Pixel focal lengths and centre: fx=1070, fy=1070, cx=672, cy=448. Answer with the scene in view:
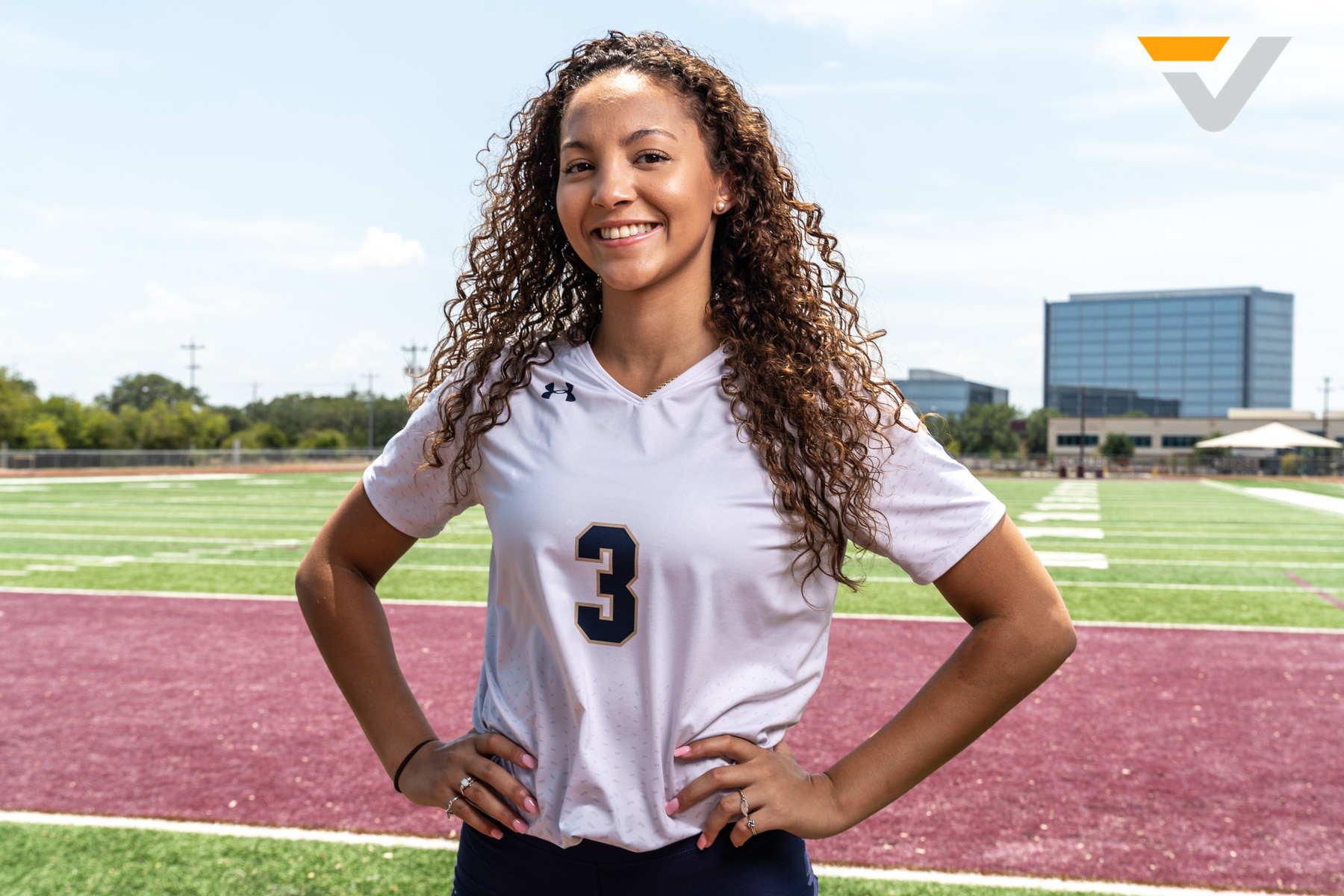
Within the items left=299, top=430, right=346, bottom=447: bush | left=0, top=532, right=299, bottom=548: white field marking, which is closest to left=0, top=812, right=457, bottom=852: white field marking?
left=0, top=532, right=299, bottom=548: white field marking

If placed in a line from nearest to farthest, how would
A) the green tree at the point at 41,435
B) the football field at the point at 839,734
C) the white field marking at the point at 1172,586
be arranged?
the football field at the point at 839,734
the white field marking at the point at 1172,586
the green tree at the point at 41,435

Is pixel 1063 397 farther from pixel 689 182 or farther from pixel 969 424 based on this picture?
pixel 689 182

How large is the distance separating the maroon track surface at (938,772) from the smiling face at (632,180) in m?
3.28

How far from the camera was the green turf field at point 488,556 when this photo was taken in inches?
415

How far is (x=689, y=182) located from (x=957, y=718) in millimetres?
896

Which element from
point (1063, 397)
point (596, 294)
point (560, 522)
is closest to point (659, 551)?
point (560, 522)

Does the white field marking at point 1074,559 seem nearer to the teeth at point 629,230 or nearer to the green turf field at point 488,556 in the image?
the green turf field at point 488,556

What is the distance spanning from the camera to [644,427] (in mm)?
1526

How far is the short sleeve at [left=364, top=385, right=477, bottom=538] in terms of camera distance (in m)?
1.75

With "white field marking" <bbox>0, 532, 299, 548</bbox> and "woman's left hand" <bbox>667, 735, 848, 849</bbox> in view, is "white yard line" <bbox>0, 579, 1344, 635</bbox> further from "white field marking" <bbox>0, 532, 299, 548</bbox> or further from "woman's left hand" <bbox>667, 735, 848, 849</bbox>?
"woman's left hand" <bbox>667, 735, 848, 849</bbox>

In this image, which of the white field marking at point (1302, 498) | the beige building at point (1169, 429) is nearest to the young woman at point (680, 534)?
the white field marking at point (1302, 498)

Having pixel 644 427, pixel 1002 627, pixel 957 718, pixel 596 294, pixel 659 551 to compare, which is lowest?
pixel 957 718

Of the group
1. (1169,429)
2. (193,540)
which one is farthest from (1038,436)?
(193,540)

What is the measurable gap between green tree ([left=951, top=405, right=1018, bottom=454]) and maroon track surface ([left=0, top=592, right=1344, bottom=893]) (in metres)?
74.9
